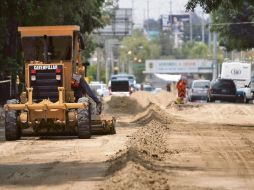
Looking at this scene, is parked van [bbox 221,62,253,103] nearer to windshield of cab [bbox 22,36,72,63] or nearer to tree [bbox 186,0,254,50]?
tree [bbox 186,0,254,50]

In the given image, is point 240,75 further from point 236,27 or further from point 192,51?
point 192,51

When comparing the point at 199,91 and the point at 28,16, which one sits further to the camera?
the point at 199,91

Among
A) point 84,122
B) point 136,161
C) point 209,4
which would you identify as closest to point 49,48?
point 84,122

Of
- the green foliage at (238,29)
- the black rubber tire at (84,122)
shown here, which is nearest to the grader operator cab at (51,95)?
the black rubber tire at (84,122)

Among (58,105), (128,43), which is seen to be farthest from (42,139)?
(128,43)

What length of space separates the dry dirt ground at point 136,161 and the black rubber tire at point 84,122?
15.1 inches

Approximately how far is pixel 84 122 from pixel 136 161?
7659 mm

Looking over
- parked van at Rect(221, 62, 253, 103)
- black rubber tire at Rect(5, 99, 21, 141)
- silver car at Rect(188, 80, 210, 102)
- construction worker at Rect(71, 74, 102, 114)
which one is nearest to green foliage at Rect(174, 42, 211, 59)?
parked van at Rect(221, 62, 253, 103)

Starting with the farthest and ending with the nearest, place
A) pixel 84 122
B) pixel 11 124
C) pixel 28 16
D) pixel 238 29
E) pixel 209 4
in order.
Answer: pixel 238 29 → pixel 28 16 → pixel 209 4 → pixel 11 124 → pixel 84 122

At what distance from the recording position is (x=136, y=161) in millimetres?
16734

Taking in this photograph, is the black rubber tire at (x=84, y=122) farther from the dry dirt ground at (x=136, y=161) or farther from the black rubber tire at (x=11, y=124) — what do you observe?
the black rubber tire at (x=11, y=124)

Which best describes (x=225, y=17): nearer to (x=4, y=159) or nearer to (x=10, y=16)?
(x=10, y=16)

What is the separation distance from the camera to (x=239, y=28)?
63688 mm

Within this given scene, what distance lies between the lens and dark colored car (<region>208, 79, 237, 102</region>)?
199 ft
